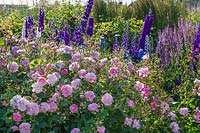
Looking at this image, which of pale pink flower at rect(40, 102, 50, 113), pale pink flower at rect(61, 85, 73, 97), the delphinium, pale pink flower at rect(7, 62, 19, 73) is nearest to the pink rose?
pale pink flower at rect(61, 85, 73, 97)

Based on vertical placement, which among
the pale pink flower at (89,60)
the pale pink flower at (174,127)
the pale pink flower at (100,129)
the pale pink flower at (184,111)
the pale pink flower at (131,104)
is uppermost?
the pale pink flower at (89,60)

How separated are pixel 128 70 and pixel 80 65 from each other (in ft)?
1.26

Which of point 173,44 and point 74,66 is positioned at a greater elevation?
point 74,66

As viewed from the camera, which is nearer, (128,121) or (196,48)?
(128,121)

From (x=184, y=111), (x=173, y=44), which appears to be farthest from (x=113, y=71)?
(x=173, y=44)

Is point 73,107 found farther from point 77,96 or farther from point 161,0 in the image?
point 161,0

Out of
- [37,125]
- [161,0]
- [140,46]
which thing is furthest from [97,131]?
[161,0]

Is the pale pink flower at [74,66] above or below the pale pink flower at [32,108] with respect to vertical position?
above

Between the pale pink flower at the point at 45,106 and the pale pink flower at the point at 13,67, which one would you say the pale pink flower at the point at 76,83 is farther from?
the pale pink flower at the point at 13,67

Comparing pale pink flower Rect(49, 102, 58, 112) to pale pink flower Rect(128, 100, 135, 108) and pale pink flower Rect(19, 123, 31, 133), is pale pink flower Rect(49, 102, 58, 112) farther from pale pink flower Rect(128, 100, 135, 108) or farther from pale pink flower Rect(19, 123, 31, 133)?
pale pink flower Rect(128, 100, 135, 108)

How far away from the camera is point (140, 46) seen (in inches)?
218

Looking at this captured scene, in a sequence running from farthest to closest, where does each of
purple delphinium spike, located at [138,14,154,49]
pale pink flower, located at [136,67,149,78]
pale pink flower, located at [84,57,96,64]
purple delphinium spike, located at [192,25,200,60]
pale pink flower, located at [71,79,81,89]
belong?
purple delphinium spike, located at [138,14,154,49] → purple delphinium spike, located at [192,25,200,60] → pale pink flower, located at [136,67,149,78] → pale pink flower, located at [84,57,96,64] → pale pink flower, located at [71,79,81,89]

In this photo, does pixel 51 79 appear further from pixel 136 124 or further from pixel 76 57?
pixel 136 124

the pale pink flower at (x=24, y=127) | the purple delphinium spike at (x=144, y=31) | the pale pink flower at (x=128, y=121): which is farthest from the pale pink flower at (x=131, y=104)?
the purple delphinium spike at (x=144, y=31)
